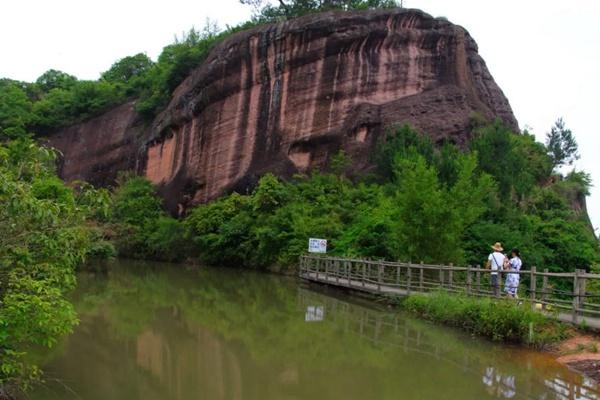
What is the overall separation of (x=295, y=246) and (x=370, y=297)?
9780 mm

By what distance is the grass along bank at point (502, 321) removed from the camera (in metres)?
11.3

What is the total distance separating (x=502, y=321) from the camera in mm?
11914

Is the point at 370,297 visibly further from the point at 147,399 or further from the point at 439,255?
the point at 147,399

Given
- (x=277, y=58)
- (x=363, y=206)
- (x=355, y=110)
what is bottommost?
(x=363, y=206)

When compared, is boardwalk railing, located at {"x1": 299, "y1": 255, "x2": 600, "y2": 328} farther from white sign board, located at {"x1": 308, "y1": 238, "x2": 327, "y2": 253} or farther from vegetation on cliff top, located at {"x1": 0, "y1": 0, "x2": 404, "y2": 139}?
vegetation on cliff top, located at {"x1": 0, "y1": 0, "x2": 404, "y2": 139}

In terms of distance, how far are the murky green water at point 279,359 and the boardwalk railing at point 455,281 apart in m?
1.35

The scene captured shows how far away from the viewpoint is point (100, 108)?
56.8m

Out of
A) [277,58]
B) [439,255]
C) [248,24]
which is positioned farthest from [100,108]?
[439,255]

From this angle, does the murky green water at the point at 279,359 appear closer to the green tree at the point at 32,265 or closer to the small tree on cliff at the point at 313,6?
the green tree at the point at 32,265

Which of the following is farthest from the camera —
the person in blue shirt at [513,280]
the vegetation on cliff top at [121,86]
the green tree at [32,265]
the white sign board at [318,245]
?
the vegetation on cliff top at [121,86]

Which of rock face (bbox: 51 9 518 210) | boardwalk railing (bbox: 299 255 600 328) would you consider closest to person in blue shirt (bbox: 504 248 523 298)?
boardwalk railing (bbox: 299 255 600 328)

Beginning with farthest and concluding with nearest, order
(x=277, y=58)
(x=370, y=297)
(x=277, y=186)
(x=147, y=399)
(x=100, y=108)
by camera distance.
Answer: (x=100, y=108) → (x=277, y=58) → (x=277, y=186) → (x=370, y=297) → (x=147, y=399)

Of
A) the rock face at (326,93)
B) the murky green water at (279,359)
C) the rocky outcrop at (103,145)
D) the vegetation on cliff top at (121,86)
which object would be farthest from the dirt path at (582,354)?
the rocky outcrop at (103,145)

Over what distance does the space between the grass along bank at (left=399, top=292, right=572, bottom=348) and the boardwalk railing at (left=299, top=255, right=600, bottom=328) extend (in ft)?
1.35
